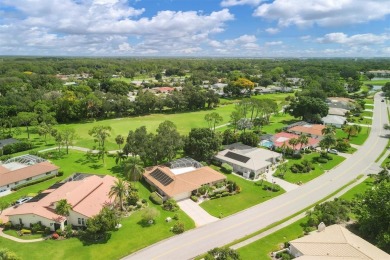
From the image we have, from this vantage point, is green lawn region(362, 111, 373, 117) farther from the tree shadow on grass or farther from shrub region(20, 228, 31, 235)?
shrub region(20, 228, 31, 235)

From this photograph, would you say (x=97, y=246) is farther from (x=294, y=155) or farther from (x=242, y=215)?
(x=294, y=155)

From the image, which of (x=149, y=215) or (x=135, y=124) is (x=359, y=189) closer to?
(x=149, y=215)

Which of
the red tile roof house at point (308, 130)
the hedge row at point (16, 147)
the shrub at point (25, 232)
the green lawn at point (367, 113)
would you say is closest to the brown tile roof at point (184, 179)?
the shrub at point (25, 232)

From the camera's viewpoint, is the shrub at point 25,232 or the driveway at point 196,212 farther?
the driveway at point 196,212

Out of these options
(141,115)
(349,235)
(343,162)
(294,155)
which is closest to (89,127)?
(141,115)

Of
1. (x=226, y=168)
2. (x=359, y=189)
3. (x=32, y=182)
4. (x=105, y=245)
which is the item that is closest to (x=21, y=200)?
(x=32, y=182)

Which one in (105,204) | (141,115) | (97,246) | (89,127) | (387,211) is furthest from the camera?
(141,115)

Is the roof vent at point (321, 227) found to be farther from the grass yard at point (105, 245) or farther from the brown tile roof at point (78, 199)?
the brown tile roof at point (78, 199)
